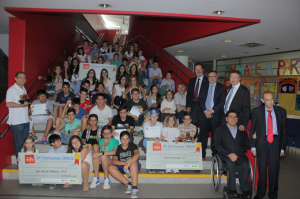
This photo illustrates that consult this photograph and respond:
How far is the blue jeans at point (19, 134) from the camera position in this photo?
413 centimetres

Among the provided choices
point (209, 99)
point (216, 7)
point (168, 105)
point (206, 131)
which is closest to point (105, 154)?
point (206, 131)

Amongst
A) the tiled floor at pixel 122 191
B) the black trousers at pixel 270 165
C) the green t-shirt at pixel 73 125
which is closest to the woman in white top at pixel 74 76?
the green t-shirt at pixel 73 125

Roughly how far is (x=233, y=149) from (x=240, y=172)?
0.37 meters

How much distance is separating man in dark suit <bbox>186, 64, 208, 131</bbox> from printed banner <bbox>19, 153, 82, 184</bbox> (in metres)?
2.37

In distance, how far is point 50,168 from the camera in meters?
3.77

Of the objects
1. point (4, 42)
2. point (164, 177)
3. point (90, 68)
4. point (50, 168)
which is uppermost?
point (4, 42)

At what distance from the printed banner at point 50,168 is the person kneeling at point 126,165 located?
604 mm

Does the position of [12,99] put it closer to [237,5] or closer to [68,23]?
[237,5]

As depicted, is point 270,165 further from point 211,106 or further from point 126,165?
point 126,165

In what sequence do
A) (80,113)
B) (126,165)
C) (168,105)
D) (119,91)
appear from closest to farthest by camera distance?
1. (126,165)
2. (80,113)
3. (168,105)
4. (119,91)

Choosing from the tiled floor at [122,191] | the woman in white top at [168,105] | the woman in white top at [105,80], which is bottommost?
the tiled floor at [122,191]

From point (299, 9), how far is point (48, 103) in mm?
5648

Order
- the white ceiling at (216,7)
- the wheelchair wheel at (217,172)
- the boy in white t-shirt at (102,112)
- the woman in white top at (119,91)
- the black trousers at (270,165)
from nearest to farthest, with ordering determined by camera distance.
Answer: the black trousers at (270,165)
the wheelchair wheel at (217,172)
the white ceiling at (216,7)
the boy in white t-shirt at (102,112)
the woman in white top at (119,91)

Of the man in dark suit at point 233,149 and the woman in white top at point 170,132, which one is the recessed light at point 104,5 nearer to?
the woman in white top at point 170,132
